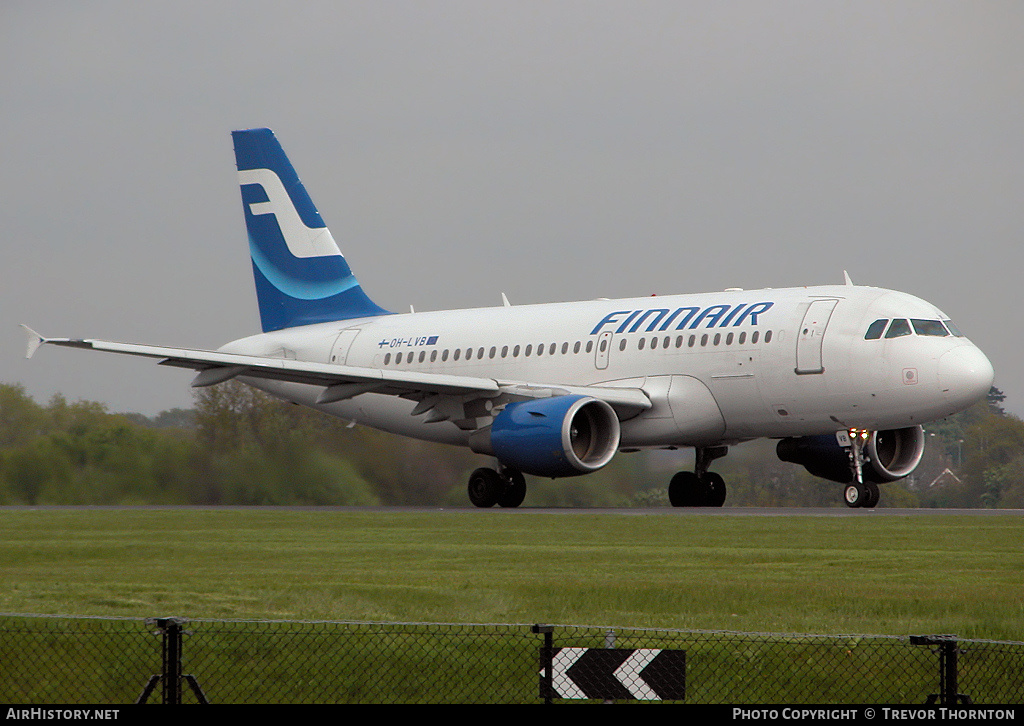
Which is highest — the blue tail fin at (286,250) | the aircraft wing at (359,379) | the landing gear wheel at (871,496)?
the blue tail fin at (286,250)

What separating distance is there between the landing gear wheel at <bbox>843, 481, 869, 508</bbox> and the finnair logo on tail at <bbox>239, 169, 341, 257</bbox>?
44.7 ft

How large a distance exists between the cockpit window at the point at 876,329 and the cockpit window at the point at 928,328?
0.49 meters

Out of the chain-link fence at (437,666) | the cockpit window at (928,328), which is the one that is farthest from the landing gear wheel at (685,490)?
the chain-link fence at (437,666)

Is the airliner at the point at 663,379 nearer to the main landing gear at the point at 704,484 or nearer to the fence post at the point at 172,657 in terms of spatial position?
the main landing gear at the point at 704,484

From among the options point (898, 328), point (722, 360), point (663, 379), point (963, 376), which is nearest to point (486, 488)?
point (663, 379)

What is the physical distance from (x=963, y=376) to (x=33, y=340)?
1630 cm

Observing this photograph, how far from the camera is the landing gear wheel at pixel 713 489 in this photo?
30.8 meters

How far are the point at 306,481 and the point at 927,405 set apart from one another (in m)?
12.8

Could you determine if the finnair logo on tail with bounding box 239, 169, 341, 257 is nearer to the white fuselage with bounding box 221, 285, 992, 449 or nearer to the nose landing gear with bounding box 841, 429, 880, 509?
the white fuselage with bounding box 221, 285, 992, 449

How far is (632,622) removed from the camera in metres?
12.1

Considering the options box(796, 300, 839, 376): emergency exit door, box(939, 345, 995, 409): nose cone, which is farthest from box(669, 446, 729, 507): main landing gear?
box(939, 345, 995, 409): nose cone

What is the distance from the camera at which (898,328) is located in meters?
26.6

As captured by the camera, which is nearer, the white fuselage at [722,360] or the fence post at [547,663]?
the fence post at [547,663]
